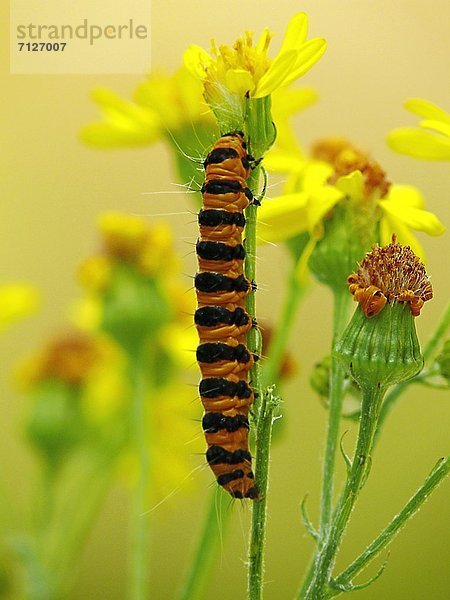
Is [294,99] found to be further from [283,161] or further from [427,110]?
[427,110]

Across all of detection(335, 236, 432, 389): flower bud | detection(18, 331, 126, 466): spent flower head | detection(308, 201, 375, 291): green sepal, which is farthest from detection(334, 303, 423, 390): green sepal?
detection(18, 331, 126, 466): spent flower head

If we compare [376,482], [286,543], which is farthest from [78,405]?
[376,482]

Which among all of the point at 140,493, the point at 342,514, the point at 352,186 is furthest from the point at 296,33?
the point at 140,493

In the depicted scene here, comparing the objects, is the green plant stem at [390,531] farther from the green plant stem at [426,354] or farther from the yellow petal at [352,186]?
the yellow petal at [352,186]

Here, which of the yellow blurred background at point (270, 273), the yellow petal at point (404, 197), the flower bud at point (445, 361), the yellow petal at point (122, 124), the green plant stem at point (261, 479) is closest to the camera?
the green plant stem at point (261, 479)

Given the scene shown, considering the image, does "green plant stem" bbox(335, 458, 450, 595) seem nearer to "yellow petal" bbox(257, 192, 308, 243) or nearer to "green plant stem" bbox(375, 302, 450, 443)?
"green plant stem" bbox(375, 302, 450, 443)

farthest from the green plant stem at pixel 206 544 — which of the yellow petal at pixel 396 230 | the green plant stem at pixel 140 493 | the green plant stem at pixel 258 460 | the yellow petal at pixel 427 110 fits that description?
the yellow petal at pixel 427 110

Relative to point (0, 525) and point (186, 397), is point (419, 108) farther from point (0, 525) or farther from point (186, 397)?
point (0, 525)
